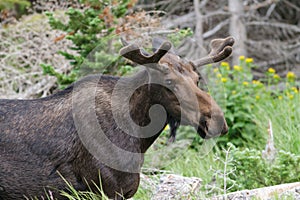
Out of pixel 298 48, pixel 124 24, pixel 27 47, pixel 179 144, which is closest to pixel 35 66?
pixel 27 47

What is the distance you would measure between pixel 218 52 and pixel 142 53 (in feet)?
2.45

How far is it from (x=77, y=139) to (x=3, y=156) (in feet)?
1.66

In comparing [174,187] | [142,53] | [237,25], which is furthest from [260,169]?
[237,25]

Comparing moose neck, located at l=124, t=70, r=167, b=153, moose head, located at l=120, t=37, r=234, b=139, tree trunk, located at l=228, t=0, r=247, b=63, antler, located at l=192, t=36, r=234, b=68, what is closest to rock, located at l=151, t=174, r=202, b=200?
moose neck, located at l=124, t=70, r=167, b=153

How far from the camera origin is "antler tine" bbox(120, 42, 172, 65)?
3430 millimetres

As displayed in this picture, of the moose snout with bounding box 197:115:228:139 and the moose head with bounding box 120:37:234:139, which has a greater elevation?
the moose head with bounding box 120:37:234:139

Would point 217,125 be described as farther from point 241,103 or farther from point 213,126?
point 241,103

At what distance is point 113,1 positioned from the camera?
6.29 meters

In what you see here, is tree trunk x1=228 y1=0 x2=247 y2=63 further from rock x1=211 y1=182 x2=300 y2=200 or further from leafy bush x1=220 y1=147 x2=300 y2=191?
rock x1=211 y1=182 x2=300 y2=200

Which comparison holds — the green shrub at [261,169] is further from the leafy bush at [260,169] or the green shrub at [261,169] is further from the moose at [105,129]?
the moose at [105,129]

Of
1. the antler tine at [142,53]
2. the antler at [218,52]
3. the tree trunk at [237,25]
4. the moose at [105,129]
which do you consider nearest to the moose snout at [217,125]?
the moose at [105,129]

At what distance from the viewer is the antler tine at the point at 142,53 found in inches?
135

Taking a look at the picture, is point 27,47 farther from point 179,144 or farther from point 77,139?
point 77,139

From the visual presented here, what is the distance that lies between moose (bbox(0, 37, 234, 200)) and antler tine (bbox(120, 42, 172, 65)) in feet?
0.12
